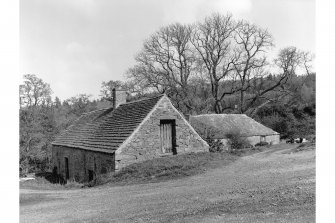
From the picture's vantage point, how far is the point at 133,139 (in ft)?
56.1

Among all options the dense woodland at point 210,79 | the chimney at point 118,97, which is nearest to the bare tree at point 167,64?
the dense woodland at point 210,79

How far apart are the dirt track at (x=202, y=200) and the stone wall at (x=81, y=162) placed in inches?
119

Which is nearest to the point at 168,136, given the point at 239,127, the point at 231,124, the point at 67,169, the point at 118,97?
the point at 118,97

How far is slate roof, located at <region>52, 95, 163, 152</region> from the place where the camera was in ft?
58.8

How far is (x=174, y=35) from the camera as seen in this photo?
4097cm

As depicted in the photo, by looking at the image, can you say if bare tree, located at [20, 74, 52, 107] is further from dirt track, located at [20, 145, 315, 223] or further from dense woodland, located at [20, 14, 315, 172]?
dirt track, located at [20, 145, 315, 223]

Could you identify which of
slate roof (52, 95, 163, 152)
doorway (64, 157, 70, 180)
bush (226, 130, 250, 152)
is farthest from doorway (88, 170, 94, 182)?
bush (226, 130, 250, 152)

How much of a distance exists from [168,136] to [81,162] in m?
6.12

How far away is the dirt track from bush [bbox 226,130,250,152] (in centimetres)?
1635

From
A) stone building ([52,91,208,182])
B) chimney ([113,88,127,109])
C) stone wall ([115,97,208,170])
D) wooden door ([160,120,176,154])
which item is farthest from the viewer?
chimney ([113,88,127,109])

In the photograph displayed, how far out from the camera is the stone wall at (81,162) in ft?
56.1

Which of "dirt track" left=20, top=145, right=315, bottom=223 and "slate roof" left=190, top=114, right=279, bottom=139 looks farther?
"slate roof" left=190, top=114, right=279, bottom=139

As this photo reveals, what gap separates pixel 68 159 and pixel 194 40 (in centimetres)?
2607

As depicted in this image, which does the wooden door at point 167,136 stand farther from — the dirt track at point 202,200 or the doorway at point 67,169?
the doorway at point 67,169
